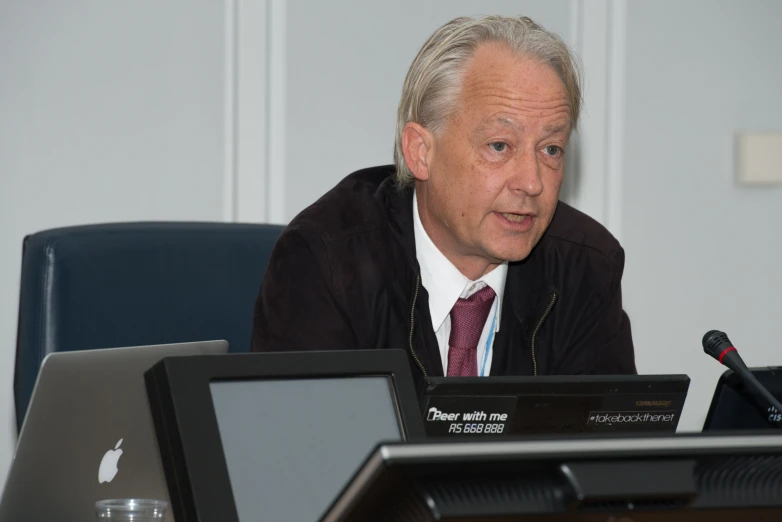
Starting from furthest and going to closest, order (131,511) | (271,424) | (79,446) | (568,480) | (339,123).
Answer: (339,123) → (79,446) → (131,511) → (271,424) → (568,480)

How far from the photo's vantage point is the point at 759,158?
2947 mm

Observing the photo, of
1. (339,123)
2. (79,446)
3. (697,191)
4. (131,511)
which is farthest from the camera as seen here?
(697,191)

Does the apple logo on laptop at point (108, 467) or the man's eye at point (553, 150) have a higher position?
the man's eye at point (553, 150)

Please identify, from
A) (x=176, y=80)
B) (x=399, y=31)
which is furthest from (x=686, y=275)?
(x=176, y=80)

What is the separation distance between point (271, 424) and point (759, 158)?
2.48 metres

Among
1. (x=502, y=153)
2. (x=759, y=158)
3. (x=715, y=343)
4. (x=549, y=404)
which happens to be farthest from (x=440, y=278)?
(x=759, y=158)

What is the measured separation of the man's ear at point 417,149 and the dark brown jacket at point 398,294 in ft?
0.25

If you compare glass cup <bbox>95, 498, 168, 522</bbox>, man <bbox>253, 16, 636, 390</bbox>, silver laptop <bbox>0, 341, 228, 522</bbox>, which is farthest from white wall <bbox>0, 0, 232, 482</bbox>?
glass cup <bbox>95, 498, 168, 522</bbox>

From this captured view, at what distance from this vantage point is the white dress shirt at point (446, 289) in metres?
1.66

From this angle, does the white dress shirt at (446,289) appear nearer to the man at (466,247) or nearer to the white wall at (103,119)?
the man at (466,247)

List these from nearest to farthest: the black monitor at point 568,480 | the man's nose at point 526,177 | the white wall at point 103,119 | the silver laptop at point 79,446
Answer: the black monitor at point 568,480 < the silver laptop at point 79,446 < the man's nose at point 526,177 < the white wall at point 103,119

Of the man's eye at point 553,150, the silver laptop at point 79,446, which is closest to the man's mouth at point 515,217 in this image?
the man's eye at point 553,150

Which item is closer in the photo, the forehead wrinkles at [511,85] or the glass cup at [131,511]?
the glass cup at [131,511]

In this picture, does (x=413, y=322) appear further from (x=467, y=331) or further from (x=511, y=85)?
(x=511, y=85)
